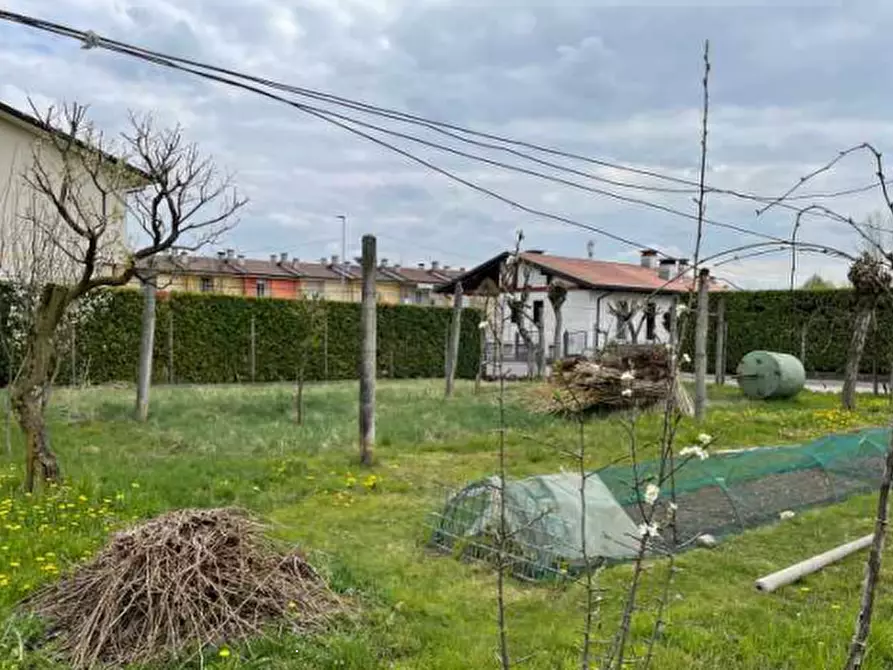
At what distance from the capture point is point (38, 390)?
5824 mm

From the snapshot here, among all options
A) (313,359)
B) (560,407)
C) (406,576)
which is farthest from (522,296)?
(406,576)

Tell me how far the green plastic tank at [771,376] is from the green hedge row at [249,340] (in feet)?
23.0

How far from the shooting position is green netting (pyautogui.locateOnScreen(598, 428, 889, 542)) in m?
5.26

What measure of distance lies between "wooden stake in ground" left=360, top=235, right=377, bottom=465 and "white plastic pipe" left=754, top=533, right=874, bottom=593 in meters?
3.72

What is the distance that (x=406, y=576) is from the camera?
4.12 m

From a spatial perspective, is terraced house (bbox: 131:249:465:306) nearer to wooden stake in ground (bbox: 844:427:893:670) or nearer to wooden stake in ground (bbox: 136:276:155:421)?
wooden stake in ground (bbox: 136:276:155:421)

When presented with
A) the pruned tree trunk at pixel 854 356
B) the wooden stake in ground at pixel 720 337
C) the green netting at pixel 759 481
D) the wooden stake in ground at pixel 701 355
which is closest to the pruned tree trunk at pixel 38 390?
the green netting at pixel 759 481

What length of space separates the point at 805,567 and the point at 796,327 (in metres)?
18.0

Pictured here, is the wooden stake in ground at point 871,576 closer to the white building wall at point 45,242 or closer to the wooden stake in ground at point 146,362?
the white building wall at point 45,242

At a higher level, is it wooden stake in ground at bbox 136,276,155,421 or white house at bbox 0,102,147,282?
white house at bbox 0,102,147,282

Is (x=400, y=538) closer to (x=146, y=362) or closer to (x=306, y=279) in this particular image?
(x=146, y=362)

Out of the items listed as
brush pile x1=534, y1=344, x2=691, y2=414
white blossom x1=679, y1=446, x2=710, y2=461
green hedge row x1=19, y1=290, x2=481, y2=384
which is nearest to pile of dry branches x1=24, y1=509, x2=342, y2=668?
white blossom x1=679, y1=446, x2=710, y2=461

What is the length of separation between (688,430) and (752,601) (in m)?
5.37

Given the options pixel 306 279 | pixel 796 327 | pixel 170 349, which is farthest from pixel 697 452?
pixel 306 279
